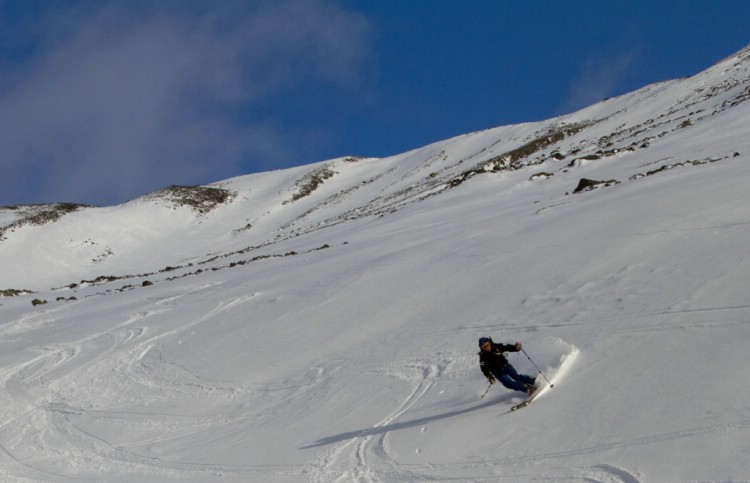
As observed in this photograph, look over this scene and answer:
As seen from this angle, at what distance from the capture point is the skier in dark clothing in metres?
9.13

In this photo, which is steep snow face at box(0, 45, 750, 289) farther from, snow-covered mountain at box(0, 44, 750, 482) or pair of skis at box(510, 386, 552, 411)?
pair of skis at box(510, 386, 552, 411)

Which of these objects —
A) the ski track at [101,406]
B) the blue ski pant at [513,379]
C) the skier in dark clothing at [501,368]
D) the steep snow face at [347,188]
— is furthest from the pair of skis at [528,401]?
the steep snow face at [347,188]

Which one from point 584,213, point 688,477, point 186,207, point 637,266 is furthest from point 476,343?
point 186,207

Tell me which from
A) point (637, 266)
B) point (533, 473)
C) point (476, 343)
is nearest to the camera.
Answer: point (533, 473)

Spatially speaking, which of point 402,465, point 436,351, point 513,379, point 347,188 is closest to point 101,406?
point 436,351

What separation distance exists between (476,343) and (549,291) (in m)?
2.27

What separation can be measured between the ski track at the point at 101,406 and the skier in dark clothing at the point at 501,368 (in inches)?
122

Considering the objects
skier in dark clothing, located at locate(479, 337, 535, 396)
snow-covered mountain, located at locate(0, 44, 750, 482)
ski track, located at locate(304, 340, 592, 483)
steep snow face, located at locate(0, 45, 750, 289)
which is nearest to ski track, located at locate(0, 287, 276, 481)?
snow-covered mountain, located at locate(0, 44, 750, 482)

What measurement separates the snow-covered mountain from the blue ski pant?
0.27 metres

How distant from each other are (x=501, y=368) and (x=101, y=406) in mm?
8737

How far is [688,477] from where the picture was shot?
6.17 meters

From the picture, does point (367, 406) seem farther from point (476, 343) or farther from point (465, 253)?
point (465, 253)

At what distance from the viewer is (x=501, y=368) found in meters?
9.24

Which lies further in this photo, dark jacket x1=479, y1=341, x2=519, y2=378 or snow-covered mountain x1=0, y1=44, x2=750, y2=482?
dark jacket x1=479, y1=341, x2=519, y2=378
